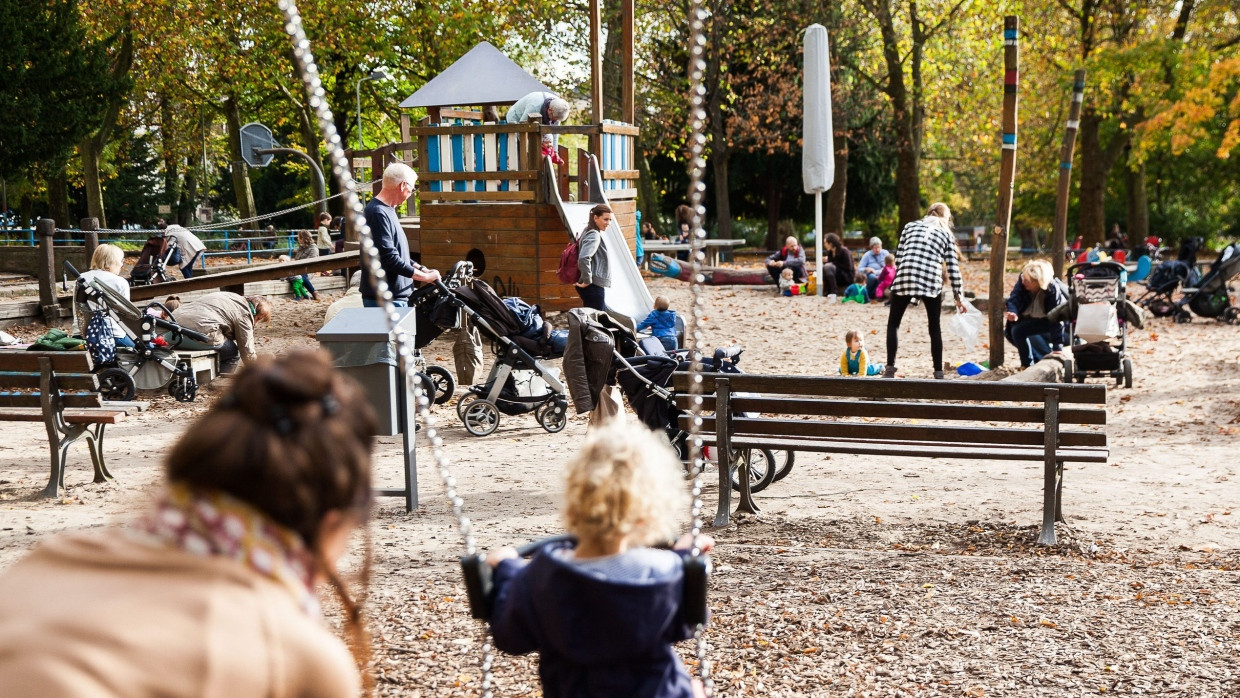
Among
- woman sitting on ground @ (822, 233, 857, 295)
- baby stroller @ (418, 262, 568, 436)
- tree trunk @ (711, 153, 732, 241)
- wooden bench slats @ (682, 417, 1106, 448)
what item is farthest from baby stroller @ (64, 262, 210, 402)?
tree trunk @ (711, 153, 732, 241)

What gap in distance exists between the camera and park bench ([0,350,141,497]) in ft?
25.9

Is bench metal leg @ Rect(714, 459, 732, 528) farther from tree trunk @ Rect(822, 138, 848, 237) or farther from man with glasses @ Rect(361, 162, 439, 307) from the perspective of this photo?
tree trunk @ Rect(822, 138, 848, 237)

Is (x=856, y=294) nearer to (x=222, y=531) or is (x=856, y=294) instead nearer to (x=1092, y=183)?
(x=1092, y=183)

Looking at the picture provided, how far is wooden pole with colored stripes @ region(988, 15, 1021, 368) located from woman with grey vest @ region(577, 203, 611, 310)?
148 inches

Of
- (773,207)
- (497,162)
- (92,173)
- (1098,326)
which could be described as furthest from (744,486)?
(773,207)

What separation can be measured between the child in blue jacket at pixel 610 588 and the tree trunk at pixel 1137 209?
113 ft

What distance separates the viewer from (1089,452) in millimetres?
6656

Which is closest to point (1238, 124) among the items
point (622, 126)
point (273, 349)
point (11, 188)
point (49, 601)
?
point (622, 126)

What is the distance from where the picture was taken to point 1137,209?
114 feet

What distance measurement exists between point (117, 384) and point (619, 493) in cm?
991

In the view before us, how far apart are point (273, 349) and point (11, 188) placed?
34.5 meters

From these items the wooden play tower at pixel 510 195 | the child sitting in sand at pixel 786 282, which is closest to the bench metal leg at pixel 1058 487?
the wooden play tower at pixel 510 195

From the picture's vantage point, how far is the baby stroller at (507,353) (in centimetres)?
984

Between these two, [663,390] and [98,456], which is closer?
[663,390]
